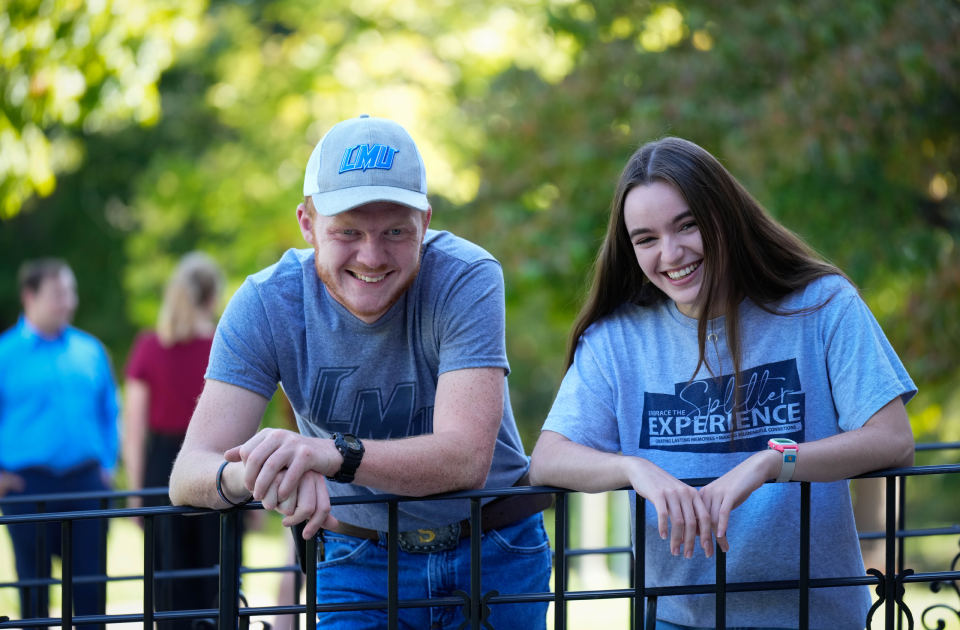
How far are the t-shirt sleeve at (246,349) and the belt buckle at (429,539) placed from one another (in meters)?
0.56

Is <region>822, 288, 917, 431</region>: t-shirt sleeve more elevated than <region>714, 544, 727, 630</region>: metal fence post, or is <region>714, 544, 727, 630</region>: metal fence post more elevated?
<region>822, 288, 917, 431</region>: t-shirt sleeve

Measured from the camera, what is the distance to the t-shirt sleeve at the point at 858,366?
217 centimetres

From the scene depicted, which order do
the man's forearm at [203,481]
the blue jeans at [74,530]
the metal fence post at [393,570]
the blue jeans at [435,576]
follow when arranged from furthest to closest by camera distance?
the blue jeans at [74,530], the blue jeans at [435,576], the metal fence post at [393,570], the man's forearm at [203,481]

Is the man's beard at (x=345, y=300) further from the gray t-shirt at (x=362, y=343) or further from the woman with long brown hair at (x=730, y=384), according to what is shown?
the woman with long brown hair at (x=730, y=384)

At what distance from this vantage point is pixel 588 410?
2.38 m

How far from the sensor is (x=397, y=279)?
7.60 feet

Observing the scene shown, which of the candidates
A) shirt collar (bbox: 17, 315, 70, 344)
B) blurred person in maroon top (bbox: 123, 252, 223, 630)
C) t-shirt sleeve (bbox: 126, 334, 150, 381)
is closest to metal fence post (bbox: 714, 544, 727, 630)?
blurred person in maroon top (bbox: 123, 252, 223, 630)

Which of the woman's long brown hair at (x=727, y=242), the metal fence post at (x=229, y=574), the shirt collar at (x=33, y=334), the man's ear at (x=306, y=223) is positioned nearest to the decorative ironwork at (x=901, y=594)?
the woman's long brown hair at (x=727, y=242)

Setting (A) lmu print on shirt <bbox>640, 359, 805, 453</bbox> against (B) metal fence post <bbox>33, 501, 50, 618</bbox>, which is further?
(B) metal fence post <bbox>33, 501, 50, 618</bbox>

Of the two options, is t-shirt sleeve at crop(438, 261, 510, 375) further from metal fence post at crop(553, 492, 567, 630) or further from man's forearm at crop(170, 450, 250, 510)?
man's forearm at crop(170, 450, 250, 510)

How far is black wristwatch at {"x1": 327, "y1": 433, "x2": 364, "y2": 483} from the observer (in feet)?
6.77

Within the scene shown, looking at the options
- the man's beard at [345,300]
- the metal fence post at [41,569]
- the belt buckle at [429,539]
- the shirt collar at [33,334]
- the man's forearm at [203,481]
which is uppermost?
the shirt collar at [33,334]

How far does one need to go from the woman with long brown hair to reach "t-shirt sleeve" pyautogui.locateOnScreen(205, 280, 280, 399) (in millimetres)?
735

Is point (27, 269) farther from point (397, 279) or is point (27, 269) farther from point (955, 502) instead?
point (955, 502)
